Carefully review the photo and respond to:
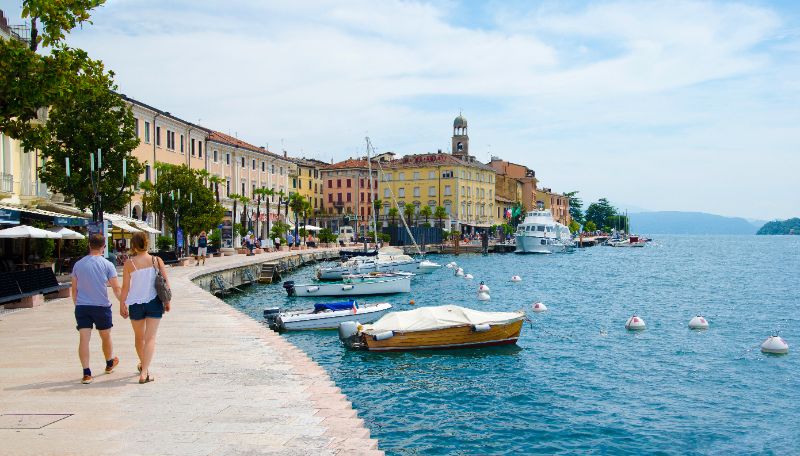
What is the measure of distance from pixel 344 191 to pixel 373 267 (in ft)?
252

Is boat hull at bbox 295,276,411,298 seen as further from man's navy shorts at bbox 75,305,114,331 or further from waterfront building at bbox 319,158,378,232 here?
waterfront building at bbox 319,158,378,232

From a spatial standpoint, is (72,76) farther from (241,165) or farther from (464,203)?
(464,203)

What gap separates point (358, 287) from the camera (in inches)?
1671

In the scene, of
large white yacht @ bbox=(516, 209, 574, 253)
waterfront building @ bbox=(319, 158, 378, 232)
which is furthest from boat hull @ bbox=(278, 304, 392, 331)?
waterfront building @ bbox=(319, 158, 378, 232)

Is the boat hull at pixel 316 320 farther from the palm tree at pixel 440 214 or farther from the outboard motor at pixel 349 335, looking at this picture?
the palm tree at pixel 440 214

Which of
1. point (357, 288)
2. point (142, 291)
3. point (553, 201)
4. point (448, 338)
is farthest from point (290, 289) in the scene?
point (553, 201)

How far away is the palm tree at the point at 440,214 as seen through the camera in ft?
388

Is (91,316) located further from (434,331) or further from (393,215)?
(393,215)

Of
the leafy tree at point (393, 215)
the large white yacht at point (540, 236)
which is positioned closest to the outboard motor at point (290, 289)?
the large white yacht at point (540, 236)

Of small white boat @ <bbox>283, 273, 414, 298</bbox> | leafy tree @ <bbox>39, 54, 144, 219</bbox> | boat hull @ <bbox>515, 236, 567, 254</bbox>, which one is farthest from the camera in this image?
boat hull @ <bbox>515, 236, 567, 254</bbox>

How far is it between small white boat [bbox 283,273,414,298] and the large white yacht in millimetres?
63865

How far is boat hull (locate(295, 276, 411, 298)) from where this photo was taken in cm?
4006

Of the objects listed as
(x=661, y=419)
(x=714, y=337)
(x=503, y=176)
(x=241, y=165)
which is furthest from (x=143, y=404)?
(x=503, y=176)

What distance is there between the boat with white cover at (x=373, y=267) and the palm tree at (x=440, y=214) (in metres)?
51.5
